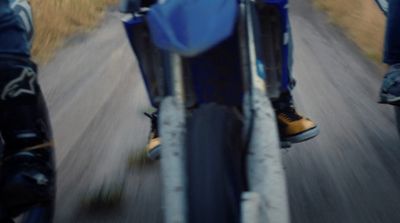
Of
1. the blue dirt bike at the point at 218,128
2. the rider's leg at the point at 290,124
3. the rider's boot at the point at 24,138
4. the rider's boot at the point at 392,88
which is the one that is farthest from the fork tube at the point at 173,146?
the rider's boot at the point at 392,88

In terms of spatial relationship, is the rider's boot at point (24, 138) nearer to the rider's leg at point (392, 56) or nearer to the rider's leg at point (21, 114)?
the rider's leg at point (21, 114)

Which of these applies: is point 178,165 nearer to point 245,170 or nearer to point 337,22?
point 245,170

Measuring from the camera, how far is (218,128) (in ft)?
6.23

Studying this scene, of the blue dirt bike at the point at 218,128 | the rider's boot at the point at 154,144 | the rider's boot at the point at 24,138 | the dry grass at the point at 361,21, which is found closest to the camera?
the blue dirt bike at the point at 218,128

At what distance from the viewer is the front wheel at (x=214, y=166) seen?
1727 millimetres

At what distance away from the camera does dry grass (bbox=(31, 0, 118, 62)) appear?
242 inches

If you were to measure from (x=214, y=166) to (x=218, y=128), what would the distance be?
6.0 inches

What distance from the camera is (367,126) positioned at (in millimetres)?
3621

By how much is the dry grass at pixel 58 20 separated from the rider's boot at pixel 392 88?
147 inches

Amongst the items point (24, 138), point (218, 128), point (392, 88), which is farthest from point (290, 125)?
point (24, 138)

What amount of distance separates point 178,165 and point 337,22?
189 inches

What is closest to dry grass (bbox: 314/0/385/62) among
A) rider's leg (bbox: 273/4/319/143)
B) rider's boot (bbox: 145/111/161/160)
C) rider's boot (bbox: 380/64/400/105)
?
rider's boot (bbox: 380/64/400/105)

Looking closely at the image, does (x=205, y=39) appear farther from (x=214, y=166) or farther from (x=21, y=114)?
(x=21, y=114)

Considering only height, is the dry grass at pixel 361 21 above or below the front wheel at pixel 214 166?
above
